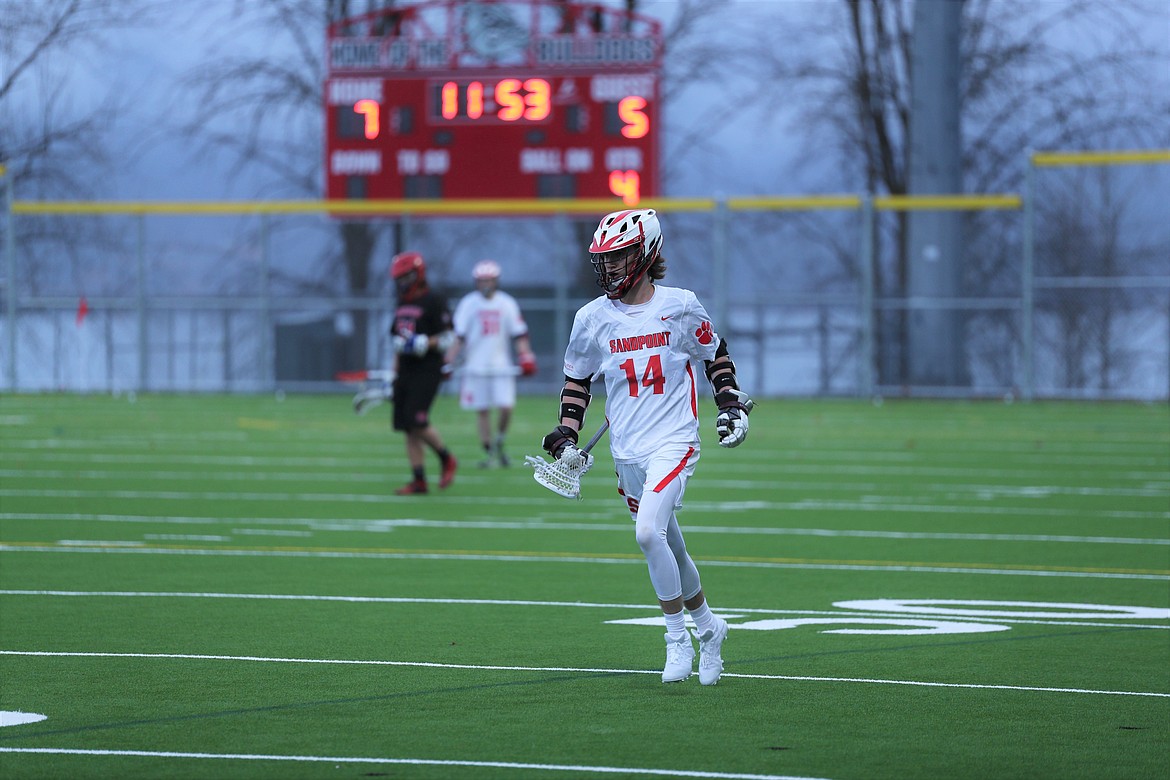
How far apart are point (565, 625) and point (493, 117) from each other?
1955cm

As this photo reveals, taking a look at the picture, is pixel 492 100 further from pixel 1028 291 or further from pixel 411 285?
pixel 411 285

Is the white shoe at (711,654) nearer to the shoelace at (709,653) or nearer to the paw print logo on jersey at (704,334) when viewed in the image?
the shoelace at (709,653)

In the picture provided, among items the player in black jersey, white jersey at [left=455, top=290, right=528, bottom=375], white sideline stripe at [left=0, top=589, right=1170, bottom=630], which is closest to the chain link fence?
white jersey at [left=455, top=290, right=528, bottom=375]

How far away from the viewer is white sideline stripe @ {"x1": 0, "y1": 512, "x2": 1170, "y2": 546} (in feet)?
40.8

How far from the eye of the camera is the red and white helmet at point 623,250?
7301 millimetres

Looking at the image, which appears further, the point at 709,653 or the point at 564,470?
the point at 564,470

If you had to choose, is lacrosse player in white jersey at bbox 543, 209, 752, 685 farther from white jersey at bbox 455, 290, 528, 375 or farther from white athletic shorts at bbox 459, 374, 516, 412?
white jersey at bbox 455, 290, 528, 375

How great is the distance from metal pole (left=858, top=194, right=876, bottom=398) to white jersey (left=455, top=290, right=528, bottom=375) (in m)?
13.6

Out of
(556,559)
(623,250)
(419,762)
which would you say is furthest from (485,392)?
(419,762)

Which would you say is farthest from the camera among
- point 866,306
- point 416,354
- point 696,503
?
point 866,306

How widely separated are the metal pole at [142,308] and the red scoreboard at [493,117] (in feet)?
21.9

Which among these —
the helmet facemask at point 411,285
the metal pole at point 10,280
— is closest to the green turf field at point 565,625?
the helmet facemask at point 411,285

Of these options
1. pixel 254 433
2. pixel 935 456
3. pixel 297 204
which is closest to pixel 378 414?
pixel 254 433

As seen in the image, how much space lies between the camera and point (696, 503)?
14.9 meters
